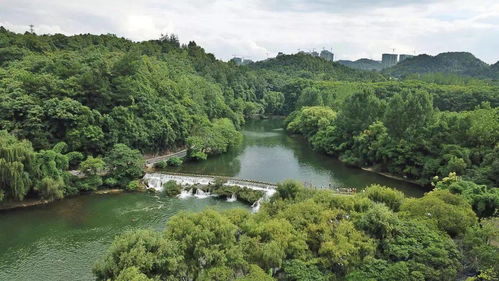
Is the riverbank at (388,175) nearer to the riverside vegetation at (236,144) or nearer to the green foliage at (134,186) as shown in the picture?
the riverside vegetation at (236,144)

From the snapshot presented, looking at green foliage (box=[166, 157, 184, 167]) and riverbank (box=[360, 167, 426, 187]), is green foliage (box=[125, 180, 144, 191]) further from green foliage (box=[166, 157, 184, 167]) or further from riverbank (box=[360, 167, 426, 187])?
riverbank (box=[360, 167, 426, 187])

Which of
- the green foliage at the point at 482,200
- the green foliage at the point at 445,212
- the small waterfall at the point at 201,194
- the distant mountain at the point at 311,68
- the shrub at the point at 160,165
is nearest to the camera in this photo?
the green foliage at the point at 445,212

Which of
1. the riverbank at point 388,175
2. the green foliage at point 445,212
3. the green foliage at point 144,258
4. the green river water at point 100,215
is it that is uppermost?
the green foliage at point 445,212

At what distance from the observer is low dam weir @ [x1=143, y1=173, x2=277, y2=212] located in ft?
127

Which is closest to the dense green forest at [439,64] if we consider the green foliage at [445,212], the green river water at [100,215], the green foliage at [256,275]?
the green river water at [100,215]

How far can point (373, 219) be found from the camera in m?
21.1

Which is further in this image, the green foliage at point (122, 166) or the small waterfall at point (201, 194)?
the green foliage at point (122, 166)

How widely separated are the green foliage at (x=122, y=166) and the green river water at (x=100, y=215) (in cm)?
237

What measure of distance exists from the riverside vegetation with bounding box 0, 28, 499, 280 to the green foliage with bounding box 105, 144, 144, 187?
140 millimetres

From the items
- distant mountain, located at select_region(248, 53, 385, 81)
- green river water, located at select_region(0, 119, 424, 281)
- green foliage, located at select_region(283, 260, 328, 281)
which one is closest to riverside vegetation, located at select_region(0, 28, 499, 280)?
green foliage, located at select_region(283, 260, 328, 281)

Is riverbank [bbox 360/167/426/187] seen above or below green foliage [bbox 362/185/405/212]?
below

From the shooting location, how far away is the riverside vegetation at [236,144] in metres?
19.0

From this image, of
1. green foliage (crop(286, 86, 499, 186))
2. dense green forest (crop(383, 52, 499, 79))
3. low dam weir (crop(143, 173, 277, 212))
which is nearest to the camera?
low dam weir (crop(143, 173, 277, 212))

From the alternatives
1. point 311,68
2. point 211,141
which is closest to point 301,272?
point 211,141
